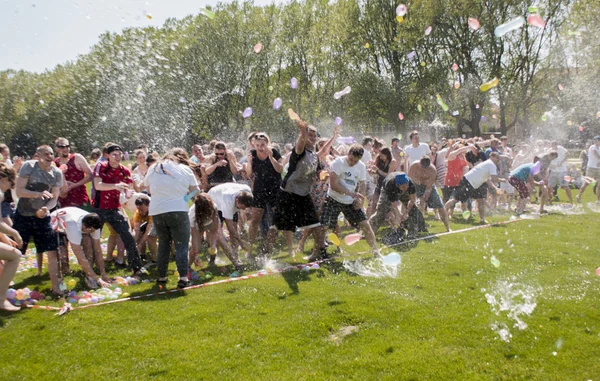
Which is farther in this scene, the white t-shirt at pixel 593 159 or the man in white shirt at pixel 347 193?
the white t-shirt at pixel 593 159

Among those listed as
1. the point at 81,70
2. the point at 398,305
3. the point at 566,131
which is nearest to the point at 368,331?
the point at 398,305

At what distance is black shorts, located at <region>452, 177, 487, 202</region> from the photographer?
10180 mm

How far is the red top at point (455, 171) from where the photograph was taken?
425 inches

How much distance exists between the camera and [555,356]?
3863mm

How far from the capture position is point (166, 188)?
5656 millimetres

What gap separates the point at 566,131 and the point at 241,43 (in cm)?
3264

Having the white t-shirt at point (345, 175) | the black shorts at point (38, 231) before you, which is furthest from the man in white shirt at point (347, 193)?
the black shorts at point (38, 231)

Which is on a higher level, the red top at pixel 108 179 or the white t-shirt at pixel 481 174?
the red top at pixel 108 179

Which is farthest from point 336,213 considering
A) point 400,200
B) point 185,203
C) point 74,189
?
point 74,189

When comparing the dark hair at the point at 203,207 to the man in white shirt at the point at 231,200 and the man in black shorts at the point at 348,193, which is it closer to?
the man in white shirt at the point at 231,200

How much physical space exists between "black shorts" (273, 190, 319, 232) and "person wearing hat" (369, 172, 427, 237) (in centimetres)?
201

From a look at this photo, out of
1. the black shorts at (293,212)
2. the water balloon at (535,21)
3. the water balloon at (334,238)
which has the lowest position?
the water balloon at (334,238)

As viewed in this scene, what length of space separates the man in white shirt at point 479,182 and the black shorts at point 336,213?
4171 millimetres

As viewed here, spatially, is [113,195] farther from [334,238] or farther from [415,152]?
[415,152]
